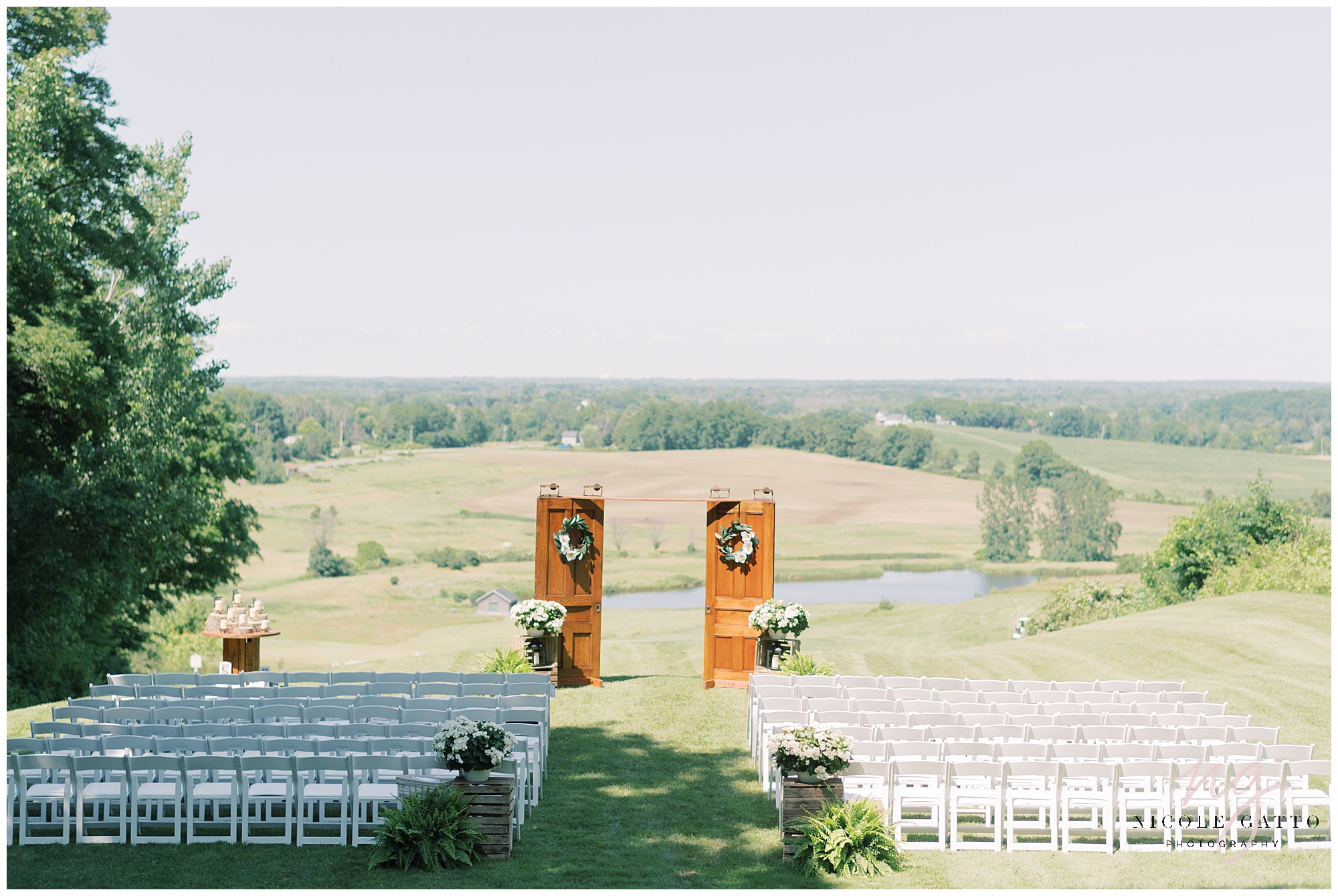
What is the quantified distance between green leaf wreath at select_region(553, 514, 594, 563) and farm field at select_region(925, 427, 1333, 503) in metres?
131

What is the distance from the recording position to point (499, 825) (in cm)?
1008

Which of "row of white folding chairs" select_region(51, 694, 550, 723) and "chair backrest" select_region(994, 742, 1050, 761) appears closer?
"chair backrest" select_region(994, 742, 1050, 761)

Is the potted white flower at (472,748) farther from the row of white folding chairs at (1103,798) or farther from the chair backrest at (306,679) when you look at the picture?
the chair backrest at (306,679)

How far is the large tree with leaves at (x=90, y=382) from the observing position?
2200cm

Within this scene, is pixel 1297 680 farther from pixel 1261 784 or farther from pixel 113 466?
pixel 113 466

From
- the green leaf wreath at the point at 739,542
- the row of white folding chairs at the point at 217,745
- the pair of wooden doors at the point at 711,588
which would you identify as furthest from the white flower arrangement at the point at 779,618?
the row of white folding chairs at the point at 217,745

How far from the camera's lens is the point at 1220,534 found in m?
43.8

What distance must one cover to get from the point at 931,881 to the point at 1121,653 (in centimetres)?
1572

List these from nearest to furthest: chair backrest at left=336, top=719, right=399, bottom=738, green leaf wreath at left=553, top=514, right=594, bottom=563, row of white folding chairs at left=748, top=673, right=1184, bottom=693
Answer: chair backrest at left=336, top=719, right=399, bottom=738 < row of white folding chairs at left=748, top=673, right=1184, bottom=693 < green leaf wreath at left=553, top=514, right=594, bottom=563

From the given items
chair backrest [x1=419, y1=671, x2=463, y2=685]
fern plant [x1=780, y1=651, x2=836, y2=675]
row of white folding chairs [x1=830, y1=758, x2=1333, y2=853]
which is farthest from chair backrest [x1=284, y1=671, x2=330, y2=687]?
row of white folding chairs [x1=830, y1=758, x2=1333, y2=853]

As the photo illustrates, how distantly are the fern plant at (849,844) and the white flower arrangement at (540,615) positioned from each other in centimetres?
799

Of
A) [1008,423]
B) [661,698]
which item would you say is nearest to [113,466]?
[661,698]

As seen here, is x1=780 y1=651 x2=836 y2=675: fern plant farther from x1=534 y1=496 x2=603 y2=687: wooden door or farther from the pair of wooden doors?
x1=534 y1=496 x2=603 y2=687: wooden door

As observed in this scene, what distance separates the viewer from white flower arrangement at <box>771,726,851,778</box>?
10.2 m
